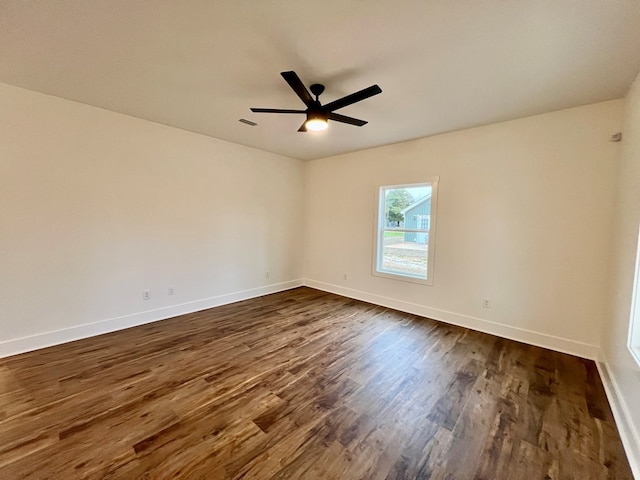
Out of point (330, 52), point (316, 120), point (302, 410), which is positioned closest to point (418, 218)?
point (316, 120)

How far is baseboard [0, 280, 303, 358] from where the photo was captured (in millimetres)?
2709

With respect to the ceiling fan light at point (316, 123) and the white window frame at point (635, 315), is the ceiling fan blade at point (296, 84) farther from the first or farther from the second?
the white window frame at point (635, 315)

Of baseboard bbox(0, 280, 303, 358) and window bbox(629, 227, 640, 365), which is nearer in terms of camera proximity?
window bbox(629, 227, 640, 365)

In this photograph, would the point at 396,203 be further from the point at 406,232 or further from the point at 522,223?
the point at 522,223

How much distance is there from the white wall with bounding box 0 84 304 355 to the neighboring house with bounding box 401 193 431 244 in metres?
2.65

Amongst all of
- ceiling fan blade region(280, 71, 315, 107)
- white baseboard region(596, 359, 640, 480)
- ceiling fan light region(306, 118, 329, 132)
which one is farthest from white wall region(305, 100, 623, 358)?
ceiling fan blade region(280, 71, 315, 107)

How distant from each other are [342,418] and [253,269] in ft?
11.0

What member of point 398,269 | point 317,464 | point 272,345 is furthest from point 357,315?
point 317,464

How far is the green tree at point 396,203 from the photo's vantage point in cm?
436

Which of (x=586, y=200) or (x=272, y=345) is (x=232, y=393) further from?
(x=586, y=200)

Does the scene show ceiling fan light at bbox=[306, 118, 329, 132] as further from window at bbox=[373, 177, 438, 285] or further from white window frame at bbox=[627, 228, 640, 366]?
white window frame at bbox=[627, 228, 640, 366]

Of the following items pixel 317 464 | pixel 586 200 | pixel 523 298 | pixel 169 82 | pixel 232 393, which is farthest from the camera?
pixel 523 298

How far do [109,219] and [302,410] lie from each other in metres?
3.16

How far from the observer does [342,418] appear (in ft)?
6.15
